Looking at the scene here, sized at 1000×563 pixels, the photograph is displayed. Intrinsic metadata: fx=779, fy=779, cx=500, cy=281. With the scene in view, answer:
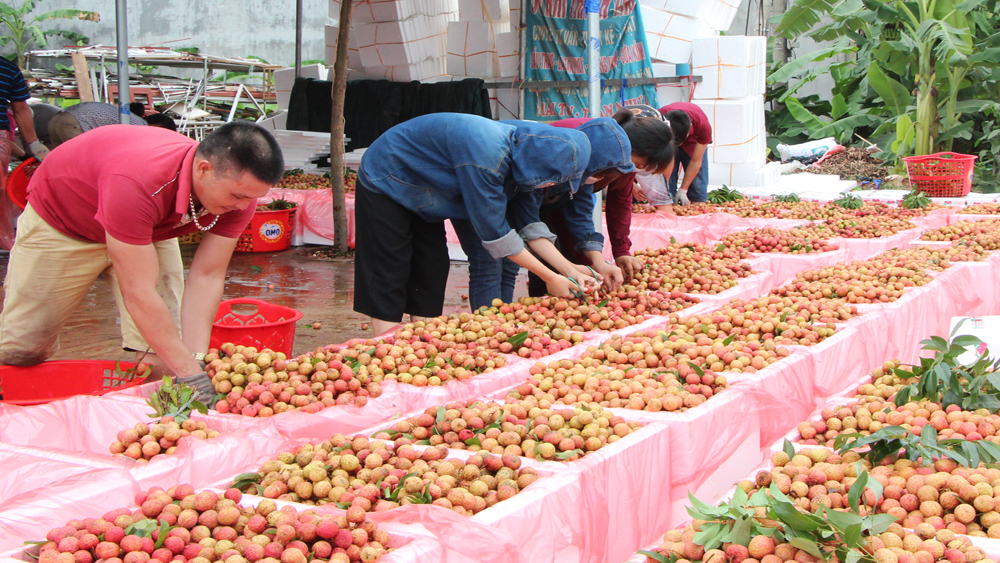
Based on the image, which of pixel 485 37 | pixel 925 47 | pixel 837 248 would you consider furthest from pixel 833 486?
pixel 925 47

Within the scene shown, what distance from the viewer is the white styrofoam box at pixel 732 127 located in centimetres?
856

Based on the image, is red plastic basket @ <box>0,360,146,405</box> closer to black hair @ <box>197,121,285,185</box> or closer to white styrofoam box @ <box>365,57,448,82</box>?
black hair @ <box>197,121,285,185</box>

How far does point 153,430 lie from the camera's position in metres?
1.99

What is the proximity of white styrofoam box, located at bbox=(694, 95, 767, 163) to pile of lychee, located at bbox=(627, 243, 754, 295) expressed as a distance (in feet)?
14.7

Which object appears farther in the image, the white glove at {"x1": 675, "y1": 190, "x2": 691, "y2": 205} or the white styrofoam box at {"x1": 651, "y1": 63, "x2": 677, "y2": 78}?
the white styrofoam box at {"x1": 651, "y1": 63, "x2": 677, "y2": 78}

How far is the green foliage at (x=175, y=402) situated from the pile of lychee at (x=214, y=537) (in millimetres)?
576

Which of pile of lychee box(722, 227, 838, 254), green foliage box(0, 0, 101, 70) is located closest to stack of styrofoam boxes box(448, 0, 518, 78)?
pile of lychee box(722, 227, 838, 254)

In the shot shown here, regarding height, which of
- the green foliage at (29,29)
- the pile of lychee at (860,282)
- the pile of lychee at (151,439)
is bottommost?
the pile of lychee at (151,439)

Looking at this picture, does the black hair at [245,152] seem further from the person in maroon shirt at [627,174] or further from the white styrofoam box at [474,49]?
the white styrofoam box at [474,49]

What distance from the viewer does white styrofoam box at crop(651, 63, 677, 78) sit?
8680 mm

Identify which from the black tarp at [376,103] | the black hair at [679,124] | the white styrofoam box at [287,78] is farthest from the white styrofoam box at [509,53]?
the black hair at [679,124]

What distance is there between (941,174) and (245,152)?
7204mm

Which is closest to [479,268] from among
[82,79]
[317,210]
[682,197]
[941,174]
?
[682,197]

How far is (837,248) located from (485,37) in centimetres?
552
